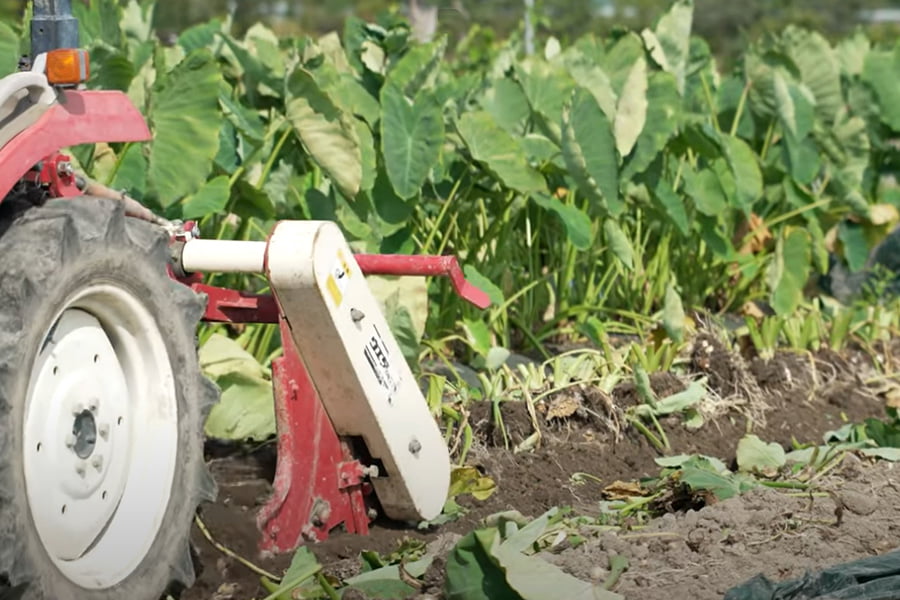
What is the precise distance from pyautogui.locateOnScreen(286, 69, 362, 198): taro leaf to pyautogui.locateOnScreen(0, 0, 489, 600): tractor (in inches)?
33.0

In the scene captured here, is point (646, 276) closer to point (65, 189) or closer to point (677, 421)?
point (677, 421)

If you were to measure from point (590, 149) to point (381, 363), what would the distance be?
5.74ft

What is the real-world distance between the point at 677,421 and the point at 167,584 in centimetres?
203

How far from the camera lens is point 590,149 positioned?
4938 mm

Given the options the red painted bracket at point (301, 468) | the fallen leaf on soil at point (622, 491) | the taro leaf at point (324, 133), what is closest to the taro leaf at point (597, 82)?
the taro leaf at point (324, 133)

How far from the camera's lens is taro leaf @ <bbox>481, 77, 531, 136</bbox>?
518 centimetres

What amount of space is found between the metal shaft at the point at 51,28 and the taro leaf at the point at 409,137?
1.60m

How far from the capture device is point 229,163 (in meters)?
4.62

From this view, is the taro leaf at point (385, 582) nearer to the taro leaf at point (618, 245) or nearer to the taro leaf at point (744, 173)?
the taro leaf at point (618, 245)

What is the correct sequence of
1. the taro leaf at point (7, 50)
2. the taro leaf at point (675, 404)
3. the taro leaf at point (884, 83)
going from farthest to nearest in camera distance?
the taro leaf at point (884, 83) < the taro leaf at point (675, 404) < the taro leaf at point (7, 50)

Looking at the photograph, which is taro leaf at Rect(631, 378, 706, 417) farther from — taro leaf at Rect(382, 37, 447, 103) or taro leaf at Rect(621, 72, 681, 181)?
taro leaf at Rect(382, 37, 447, 103)

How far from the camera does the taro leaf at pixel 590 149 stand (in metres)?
4.87

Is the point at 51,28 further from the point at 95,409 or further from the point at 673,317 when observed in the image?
the point at 673,317

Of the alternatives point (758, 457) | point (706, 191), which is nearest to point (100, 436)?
point (758, 457)
